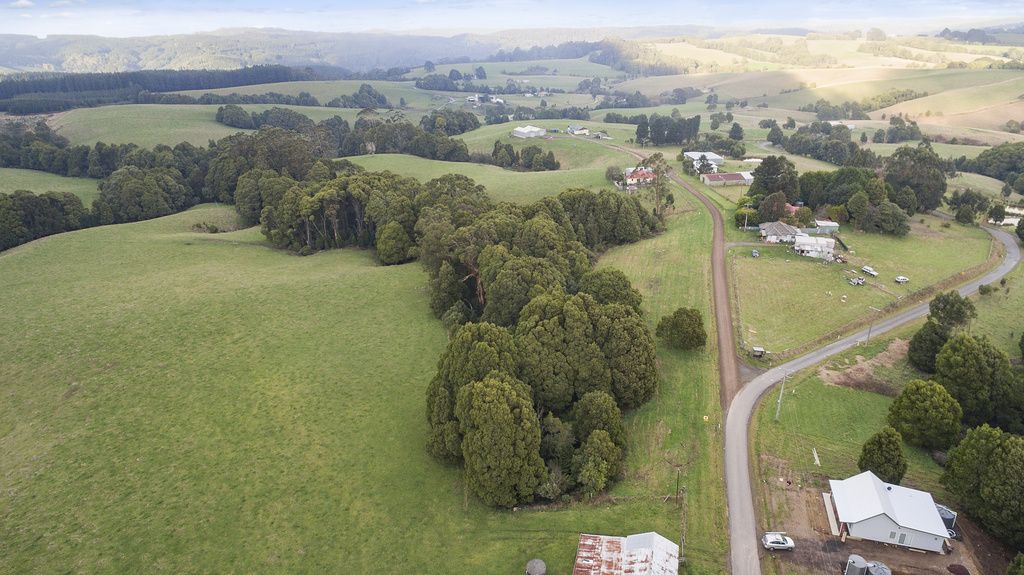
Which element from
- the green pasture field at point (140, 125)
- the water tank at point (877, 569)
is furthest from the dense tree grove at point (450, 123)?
the water tank at point (877, 569)

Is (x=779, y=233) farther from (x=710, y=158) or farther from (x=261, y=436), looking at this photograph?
(x=261, y=436)

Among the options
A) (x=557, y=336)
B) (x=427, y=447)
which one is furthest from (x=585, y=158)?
(x=427, y=447)

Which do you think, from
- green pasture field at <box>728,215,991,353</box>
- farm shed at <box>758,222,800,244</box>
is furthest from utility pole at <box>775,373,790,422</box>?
farm shed at <box>758,222,800,244</box>

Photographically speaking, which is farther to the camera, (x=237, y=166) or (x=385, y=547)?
(x=237, y=166)

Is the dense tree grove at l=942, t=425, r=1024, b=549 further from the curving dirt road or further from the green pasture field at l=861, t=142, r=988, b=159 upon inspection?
the green pasture field at l=861, t=142, r=988, b=159

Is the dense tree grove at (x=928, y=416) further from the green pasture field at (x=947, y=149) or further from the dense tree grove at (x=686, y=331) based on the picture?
the green pasture field at (x=947, y=149)

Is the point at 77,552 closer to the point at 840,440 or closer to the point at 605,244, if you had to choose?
the point at 840,440
